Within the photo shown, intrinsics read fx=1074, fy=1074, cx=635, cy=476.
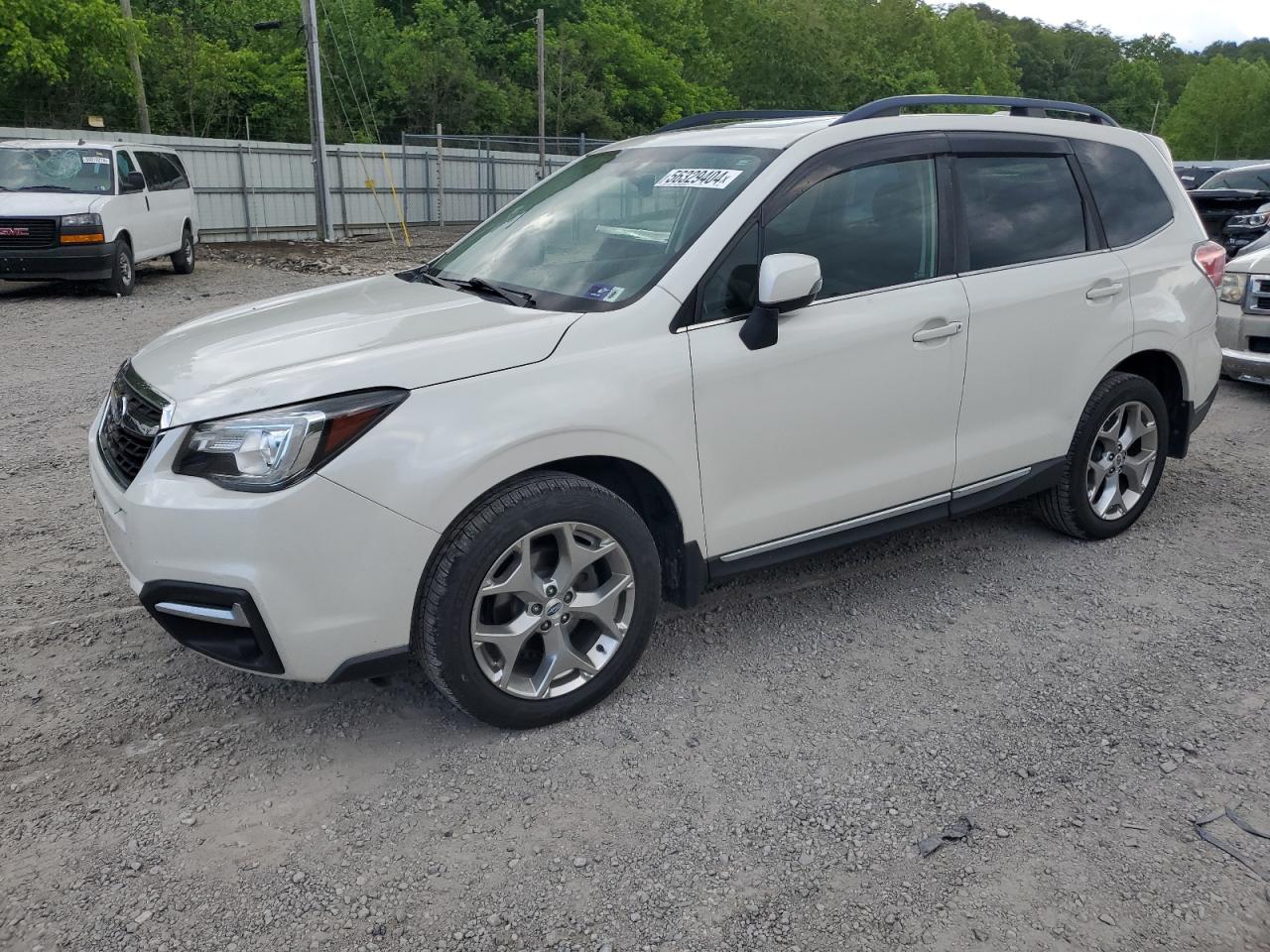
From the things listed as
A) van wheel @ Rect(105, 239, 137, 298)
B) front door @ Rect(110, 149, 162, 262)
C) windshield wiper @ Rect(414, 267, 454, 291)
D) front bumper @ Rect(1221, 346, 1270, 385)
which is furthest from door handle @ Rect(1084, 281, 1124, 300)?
front door @ Rect(110, 149, 162, 262)

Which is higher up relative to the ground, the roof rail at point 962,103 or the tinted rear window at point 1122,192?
the roof rail at point 962,103

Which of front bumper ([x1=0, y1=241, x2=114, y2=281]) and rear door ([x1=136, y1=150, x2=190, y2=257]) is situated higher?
rear door ([x1=136, y1=150, x2=190, y2=257])

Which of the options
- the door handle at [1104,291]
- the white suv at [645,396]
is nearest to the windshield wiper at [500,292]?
the white suv at [645,396]

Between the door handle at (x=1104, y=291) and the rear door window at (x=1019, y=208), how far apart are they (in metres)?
0.18

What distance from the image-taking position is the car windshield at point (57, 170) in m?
13.1

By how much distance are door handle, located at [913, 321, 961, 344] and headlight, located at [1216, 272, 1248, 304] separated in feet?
Result: 16.9

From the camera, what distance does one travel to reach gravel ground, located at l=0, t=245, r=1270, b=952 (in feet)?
8.71

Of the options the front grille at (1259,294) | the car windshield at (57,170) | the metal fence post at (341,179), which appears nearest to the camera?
the front grille at (1259,294)

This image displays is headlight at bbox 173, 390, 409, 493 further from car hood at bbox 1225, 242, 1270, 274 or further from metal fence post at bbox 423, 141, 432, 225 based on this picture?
metal fence post at bbox 423, 141, 432, 225

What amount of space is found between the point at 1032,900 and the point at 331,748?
2079 mm

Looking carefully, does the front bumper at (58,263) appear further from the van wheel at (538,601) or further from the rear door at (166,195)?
the van wheel at (538,601)

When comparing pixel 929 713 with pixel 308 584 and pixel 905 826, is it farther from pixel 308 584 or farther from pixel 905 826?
pixel 308 584

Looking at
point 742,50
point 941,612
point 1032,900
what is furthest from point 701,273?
point 742,50

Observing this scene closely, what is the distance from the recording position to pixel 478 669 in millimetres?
3246
